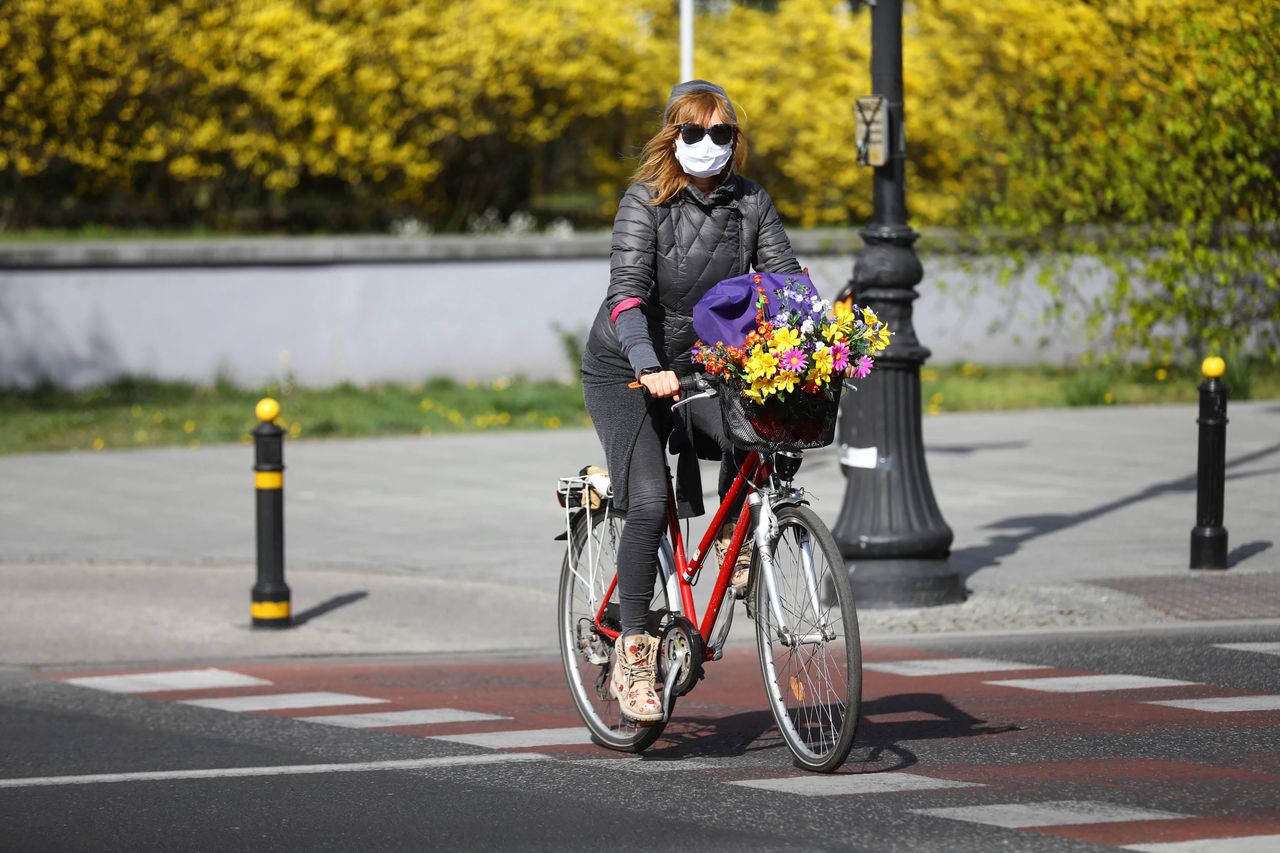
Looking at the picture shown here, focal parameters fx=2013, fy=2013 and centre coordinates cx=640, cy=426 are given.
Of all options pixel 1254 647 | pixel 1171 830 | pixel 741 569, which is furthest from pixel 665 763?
pixel 1254 647

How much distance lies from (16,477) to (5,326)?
4784mm

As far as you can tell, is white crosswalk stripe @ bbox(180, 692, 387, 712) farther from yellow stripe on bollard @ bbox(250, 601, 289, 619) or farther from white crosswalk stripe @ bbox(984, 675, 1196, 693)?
white crosswalk stripe @ bbox(984, 675, 1196, 693)

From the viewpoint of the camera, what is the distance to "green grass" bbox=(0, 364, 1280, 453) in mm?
15477

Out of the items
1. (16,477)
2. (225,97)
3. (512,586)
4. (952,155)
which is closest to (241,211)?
(225,97)

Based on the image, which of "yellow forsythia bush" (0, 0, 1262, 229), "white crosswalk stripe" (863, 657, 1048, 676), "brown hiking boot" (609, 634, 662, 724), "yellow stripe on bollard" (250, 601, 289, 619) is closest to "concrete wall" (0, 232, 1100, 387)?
"yellow forsythia bush" (0, 0, 1262, 229)

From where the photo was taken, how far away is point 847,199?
22375 mm

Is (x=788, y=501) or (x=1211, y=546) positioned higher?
(x=788, y=501)

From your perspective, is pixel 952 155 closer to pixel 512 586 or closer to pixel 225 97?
pixel 225 97

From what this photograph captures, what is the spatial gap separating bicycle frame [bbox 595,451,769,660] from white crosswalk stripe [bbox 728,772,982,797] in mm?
438

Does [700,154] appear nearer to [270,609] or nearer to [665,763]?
[665,763]

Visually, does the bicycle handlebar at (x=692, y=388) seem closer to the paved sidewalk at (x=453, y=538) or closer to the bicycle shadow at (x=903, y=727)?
the bicycle shadow at (x=903, y=727)

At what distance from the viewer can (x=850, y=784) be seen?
5.51 metres

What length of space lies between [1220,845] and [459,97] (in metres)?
17.6

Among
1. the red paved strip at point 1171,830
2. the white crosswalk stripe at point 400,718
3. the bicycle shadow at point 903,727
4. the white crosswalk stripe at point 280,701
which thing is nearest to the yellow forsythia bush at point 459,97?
the bicycle shadow at point 903,727
